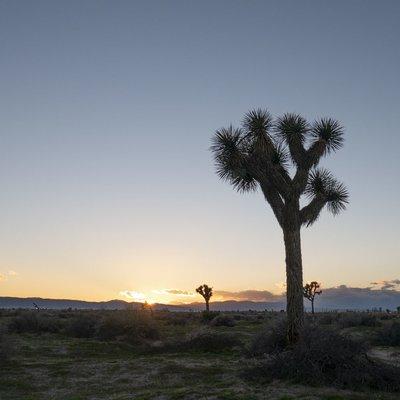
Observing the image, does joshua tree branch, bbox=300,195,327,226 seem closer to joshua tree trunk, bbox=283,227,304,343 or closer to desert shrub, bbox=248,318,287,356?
joshua tree trunk, bbox=283,227,304,343

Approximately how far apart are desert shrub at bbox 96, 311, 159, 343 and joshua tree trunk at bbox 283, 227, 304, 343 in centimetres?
1068

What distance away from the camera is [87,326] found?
2772cm

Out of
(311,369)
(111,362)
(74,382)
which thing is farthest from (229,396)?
(111,362)

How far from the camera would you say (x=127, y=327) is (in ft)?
85.8

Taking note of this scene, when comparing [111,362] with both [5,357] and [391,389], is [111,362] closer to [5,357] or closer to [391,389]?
[5,357]

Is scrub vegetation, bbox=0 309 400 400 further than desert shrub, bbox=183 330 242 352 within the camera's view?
No

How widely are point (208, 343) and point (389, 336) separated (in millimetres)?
8063

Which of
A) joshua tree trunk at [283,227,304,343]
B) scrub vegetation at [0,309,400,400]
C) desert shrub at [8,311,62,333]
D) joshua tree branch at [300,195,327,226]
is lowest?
scrub vegetation at [0,309,400,400]

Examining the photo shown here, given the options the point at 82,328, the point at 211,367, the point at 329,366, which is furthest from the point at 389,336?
the point at 82,328

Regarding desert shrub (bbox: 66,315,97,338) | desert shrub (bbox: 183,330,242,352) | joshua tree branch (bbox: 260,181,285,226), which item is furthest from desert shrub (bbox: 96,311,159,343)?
→ joshua tree branch (bbox: 260,181,285,226)

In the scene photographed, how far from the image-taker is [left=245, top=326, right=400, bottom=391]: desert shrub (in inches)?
441

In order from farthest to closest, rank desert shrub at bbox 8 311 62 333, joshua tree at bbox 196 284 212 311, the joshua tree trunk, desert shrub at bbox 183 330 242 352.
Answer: joshua tree at bbox 196 284 212 311, desert shrub at bbox 8 311 62 333, desert shrub at bbox 183 330 242 352, the joshua tree trunk

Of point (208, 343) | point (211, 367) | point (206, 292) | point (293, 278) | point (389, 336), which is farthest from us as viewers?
point (206, 292)

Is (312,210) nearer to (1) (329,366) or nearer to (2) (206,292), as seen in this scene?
(1) (329,366)
